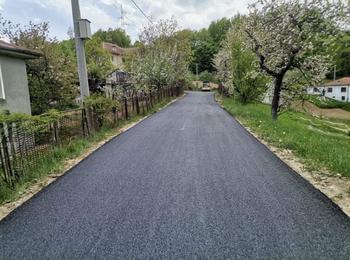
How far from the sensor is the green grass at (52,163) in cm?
415

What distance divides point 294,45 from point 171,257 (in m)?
10.4

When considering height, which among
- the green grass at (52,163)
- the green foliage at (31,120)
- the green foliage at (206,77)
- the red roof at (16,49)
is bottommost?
the green grass at (52,163)

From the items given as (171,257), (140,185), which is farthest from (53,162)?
(171,257)

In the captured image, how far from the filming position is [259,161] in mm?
5766

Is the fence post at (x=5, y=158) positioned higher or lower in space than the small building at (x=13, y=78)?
lower

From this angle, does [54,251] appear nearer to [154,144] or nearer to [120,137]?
[154,144]

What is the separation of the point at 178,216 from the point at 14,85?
868cm

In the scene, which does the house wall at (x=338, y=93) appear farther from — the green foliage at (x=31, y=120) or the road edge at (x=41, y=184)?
the green foliage at (x=31, y=120)

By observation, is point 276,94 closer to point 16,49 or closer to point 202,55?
point 16,49

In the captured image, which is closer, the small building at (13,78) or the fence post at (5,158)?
the fence post at (5,158)

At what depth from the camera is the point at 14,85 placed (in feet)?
31.0

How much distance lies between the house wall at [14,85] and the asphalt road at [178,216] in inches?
208

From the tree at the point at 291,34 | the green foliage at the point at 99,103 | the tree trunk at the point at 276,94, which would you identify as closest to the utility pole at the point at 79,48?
the green foliage at the point at 99,103

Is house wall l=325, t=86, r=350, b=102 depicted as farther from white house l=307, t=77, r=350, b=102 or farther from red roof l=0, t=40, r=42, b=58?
red roof l=0, t=40, r=42, b=58
